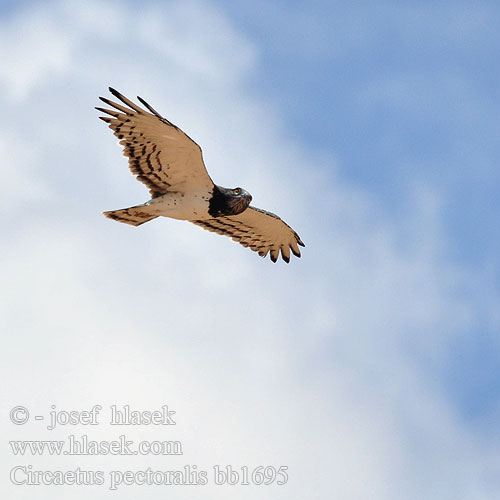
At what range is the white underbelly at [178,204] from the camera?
75.5 feet

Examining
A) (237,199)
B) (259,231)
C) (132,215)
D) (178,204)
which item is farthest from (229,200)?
(259,231)

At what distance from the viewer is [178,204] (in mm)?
23125

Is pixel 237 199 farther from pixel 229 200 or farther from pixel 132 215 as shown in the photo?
pixel 132 215

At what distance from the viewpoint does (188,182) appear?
23.1 meters

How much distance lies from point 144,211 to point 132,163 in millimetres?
905

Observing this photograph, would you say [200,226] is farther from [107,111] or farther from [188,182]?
[107,111]

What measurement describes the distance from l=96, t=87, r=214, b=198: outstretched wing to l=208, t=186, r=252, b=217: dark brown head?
0.19 meters


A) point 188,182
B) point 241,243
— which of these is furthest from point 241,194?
point 241,243

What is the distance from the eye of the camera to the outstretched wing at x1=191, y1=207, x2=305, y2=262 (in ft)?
82.0

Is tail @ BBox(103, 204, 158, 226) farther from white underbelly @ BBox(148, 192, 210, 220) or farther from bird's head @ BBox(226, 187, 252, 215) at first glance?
bird's head @ BBox(226, 187, 252, 215)

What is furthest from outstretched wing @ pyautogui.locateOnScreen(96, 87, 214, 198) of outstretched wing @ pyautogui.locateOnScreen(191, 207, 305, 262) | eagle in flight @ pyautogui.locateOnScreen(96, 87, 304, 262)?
outstretched wing @ pyautogui.locateOnScreen(191, 207, 305, 262)

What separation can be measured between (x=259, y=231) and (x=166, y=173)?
3.37m

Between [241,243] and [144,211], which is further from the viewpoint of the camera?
[241,243]

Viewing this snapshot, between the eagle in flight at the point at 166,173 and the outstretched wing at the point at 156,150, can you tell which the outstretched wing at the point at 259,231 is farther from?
the outstretched wing at the point at 156,150
